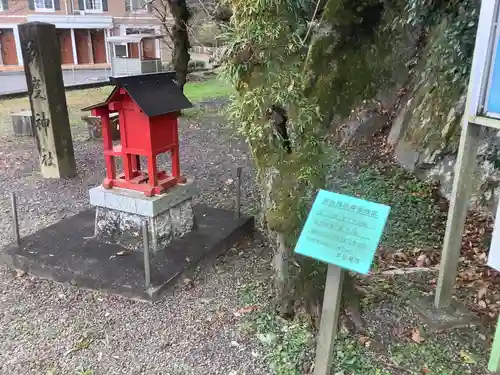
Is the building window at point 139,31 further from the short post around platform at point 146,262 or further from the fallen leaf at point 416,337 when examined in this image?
the fallen leaf at point 416,337

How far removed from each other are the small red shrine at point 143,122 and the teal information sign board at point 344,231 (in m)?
1.96

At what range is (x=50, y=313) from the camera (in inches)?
131

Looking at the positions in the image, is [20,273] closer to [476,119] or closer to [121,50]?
[476,119]

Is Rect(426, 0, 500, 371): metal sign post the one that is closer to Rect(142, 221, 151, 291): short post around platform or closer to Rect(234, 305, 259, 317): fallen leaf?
Rect(234, 305, 259, 317): fallen leaf

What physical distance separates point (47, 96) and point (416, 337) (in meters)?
5.92

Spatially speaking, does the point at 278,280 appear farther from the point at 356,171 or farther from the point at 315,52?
the point at 356,171

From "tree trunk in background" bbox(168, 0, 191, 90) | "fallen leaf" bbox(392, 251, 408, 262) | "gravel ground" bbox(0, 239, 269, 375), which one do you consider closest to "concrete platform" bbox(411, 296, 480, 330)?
"fallen leaf" bbox(392, 251, 408, 262)

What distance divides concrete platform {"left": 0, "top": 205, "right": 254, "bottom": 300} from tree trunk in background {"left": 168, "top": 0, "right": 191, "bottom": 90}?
22.0ft

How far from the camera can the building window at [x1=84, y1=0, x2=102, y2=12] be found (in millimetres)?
24891

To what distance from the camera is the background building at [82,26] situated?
23250 mm

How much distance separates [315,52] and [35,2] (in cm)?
2560

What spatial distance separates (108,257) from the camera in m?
3.86

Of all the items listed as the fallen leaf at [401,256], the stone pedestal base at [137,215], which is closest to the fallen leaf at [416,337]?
the fallen leaf at [401,256]

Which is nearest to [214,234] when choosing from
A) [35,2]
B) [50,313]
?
[50,313]
